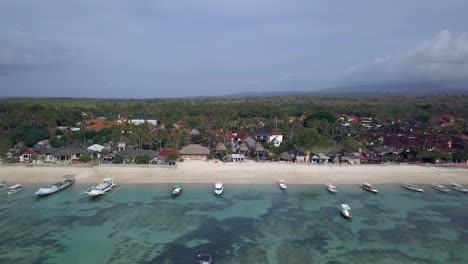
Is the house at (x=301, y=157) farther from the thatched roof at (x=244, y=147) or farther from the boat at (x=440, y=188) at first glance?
the boat at (x=440, y=188)

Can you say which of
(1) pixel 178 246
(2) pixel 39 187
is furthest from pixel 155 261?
(2) pixel 39 187

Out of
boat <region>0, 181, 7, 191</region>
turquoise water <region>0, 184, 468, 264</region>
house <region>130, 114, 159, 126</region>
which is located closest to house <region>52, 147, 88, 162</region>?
boat <region>0, 181, 7, 191</region>

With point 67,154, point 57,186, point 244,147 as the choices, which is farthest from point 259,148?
point 57,186

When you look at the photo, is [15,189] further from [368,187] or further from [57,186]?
[368,187]

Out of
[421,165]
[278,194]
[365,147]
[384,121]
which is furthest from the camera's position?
[384,121]

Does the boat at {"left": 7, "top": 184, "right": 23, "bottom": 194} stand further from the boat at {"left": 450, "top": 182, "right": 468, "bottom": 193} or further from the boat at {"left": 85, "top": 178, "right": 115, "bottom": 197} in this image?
the boat at {"left": 450, "top": 182, "right": 468, "bottom": 193}

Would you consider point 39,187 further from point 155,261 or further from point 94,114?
point 94,114

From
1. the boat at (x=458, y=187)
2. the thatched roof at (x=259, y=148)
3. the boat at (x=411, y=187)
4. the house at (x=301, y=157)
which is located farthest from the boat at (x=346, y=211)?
the thatched roof at (x=259, y=148)
